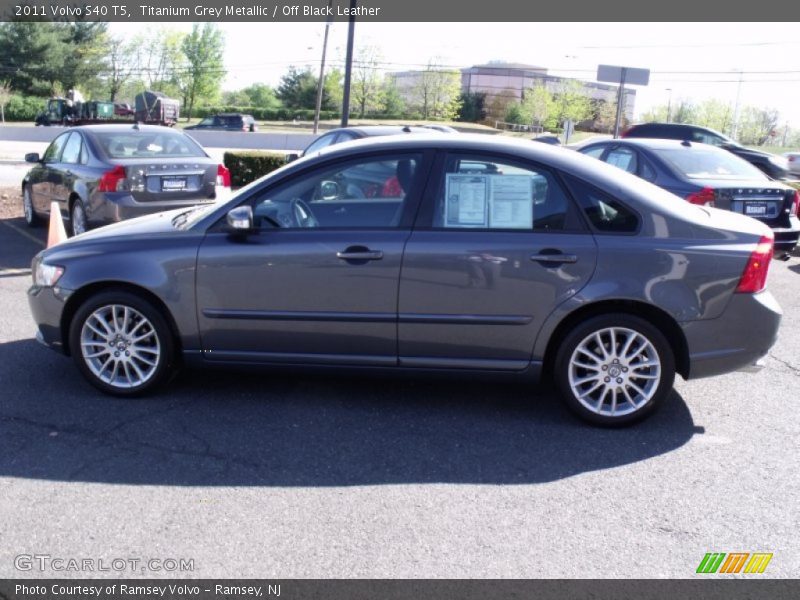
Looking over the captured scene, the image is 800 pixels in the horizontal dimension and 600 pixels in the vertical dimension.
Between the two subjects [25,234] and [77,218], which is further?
[25,234]

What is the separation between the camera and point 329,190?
5.12 m

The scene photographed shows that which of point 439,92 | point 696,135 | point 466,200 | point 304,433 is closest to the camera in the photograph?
point 304,433

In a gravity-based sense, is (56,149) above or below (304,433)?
above

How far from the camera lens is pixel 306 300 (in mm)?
4938

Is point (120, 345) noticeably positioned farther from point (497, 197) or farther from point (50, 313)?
point (497, 197)

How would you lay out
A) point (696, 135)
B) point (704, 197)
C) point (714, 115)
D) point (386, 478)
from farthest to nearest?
point (714, 115) < point (696, 135) < point (704, 197) < point (386, 478)

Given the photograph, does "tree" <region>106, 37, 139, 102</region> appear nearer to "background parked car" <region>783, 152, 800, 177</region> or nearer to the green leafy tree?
the green leafy tree

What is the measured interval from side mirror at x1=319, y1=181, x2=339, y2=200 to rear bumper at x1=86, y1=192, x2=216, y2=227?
4887 millimetres

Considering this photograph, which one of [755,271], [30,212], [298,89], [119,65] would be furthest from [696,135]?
[119,65]

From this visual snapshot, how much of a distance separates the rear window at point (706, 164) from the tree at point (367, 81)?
62921mm

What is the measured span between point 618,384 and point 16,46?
7368 cm

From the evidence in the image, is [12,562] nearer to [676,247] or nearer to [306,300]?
[306,300]

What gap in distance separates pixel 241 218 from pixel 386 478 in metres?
1.80
